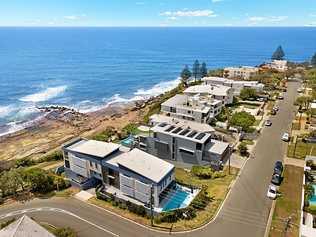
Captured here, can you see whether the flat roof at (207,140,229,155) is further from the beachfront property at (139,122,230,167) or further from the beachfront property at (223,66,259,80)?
the beachfront property at (223,66,259,80)

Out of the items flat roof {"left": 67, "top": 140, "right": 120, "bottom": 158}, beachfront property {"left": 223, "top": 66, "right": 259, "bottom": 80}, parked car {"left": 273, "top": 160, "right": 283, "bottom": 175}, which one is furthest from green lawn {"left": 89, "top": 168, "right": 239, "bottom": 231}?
beachfront property {"left": 223, "top": 66, "right": 259, "bottom": 80}

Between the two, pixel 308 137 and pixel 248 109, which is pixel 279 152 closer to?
pixel 308 137

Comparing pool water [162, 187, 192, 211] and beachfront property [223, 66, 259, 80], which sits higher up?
beachfront property [223, 66, 259, 80]

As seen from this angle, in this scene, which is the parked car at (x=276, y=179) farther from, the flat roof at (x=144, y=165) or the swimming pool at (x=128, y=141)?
the swimming pool at (x=128, y=141)

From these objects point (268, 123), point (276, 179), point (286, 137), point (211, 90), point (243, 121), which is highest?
point (211, 90)

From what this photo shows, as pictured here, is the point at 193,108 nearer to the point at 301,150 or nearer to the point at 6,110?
the point at 301,150

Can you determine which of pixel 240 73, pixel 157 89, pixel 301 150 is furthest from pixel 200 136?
pixel 157 89

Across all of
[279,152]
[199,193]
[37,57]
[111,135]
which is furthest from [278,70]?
[37,57]
